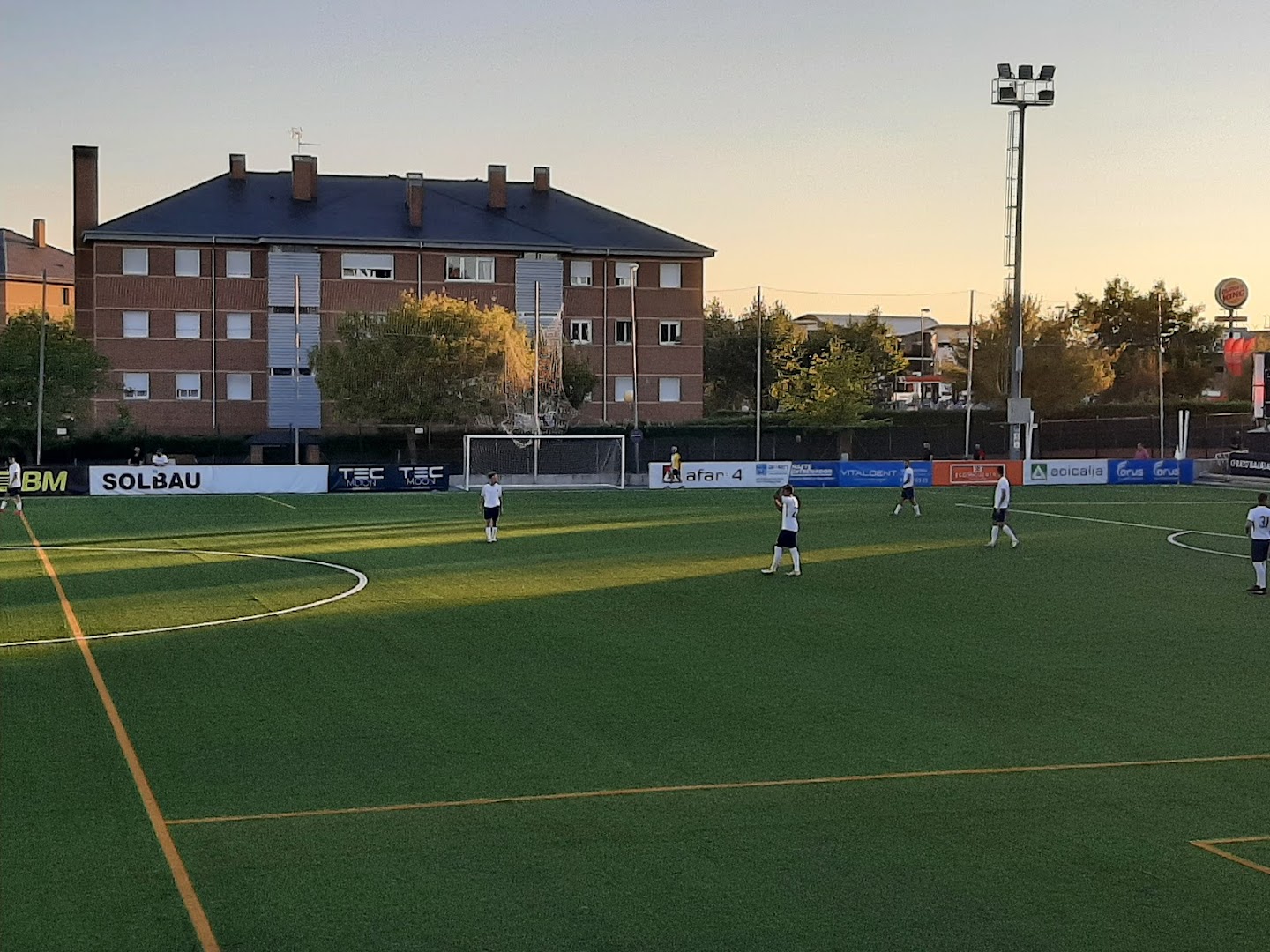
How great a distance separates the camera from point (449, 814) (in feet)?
38.3

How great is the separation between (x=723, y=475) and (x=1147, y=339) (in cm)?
5740

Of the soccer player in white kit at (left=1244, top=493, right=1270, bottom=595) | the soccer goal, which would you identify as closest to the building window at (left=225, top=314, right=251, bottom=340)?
the soccer goal

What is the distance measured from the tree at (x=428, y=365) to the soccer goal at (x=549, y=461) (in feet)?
17.8

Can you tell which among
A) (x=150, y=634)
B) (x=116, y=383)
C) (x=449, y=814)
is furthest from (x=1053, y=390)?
(x=449, y=814)

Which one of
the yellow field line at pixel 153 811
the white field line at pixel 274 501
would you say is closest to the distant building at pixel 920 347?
the white field line at pixel 274 501

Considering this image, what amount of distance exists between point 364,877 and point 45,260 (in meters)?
122

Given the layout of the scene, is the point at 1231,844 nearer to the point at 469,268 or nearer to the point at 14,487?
the point at 14,487

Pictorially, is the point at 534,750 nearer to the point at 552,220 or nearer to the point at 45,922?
the point at 45,922

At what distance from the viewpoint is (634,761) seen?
533 inches

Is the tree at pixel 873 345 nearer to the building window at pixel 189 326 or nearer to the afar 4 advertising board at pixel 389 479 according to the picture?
the building window at pixel 189 326

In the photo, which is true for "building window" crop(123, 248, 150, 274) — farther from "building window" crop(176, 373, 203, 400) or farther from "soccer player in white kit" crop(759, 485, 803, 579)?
"soccer player in white kit" crop(759, 485, 803, 579)

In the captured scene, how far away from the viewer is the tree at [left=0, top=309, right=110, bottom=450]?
65.3 m

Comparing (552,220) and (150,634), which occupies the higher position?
(552,220)

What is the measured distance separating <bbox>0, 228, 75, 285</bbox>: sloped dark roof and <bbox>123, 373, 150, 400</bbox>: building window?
4026 cm
